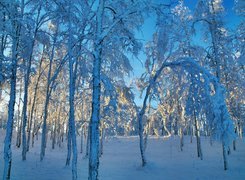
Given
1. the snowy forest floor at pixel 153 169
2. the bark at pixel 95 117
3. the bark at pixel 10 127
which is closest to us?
the bark at pixel 95 117

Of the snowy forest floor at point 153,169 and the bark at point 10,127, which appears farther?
the snowy forest floor at point 153,169

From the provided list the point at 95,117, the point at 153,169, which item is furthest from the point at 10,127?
the point at 153,169

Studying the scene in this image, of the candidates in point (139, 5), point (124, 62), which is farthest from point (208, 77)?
point (124, 62)

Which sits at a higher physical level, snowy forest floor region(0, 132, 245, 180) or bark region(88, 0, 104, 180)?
bark region(88, 0, 104, 180)

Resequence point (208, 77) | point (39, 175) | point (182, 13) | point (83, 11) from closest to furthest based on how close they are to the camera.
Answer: point (208, 77) → point (83, 11) → point (39, 175) → point (182, 13)

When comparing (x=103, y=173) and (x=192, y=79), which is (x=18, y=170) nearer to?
(x=103, y=173)

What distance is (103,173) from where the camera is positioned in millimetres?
17000

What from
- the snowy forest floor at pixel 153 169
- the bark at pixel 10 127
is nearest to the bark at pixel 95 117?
the bark at pixel 10 127

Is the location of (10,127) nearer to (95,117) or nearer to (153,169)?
(95,117)

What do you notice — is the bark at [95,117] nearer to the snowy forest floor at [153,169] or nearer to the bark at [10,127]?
the bark at [10,127]

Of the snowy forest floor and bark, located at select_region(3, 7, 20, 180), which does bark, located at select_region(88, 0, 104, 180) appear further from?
the snowy forest floor

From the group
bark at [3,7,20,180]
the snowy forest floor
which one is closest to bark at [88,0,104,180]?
bark at [3,7,20,180]

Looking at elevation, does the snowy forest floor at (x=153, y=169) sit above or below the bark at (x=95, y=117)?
below

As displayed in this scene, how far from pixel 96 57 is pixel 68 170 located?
10901 millimetres
